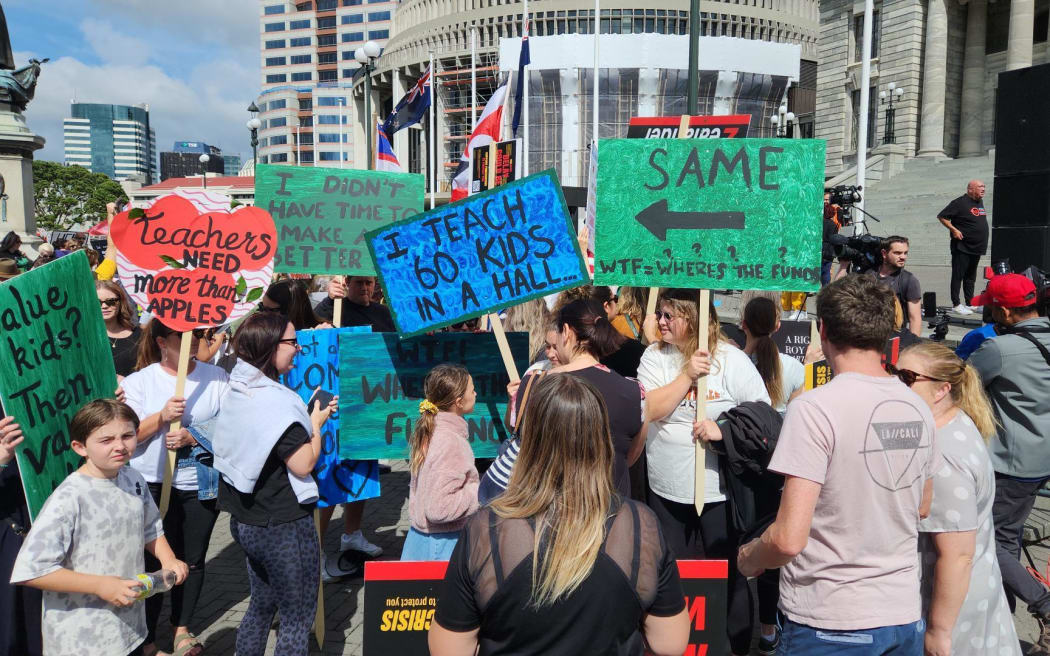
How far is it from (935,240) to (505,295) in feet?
79.8

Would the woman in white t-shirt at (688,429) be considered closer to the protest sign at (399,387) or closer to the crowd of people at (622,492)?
the crowd of people at (622,492)

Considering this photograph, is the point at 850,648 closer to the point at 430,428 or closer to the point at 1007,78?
the point at 430,428

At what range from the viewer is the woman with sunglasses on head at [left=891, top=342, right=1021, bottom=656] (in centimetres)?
256

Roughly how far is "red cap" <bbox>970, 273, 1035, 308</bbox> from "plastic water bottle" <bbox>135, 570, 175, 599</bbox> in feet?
13.5

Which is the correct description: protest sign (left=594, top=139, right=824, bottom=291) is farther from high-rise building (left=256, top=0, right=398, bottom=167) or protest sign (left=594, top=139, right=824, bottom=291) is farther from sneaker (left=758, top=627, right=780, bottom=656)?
high-rise building (left=256, top=0, right=398, bottom=167)

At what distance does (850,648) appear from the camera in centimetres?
235

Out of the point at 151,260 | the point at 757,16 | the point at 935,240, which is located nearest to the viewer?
the point at 151,260

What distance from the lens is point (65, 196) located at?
68.8 meters

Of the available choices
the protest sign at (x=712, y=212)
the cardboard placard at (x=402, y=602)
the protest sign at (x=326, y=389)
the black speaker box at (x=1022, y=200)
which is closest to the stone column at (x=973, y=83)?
the black speaker box at (x=1022, y=200)

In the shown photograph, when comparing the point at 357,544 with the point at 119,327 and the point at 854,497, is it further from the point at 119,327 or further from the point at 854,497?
the point at 854,497

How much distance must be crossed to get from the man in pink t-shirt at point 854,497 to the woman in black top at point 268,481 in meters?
2.01

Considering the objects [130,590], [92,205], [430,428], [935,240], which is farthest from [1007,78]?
[92,205]

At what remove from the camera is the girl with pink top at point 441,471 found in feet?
10.9

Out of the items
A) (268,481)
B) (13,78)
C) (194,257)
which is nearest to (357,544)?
(268,481)
